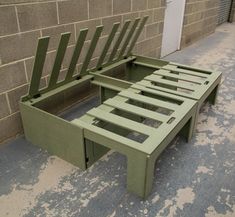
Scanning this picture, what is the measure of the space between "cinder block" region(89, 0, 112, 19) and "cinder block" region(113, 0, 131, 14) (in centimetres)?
9

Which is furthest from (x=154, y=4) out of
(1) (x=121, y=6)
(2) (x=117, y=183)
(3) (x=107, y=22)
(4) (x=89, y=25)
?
(2) (x=117, y=183)

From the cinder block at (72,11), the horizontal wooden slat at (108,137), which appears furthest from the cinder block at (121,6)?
the horizontal wooden slat at (108,137)

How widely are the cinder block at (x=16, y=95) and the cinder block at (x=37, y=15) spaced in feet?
1.42

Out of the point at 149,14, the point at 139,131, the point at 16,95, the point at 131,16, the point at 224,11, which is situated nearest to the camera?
the point at 139,131

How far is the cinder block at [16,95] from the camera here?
189cm

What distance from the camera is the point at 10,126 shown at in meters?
1.94

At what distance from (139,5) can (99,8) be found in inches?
29.5

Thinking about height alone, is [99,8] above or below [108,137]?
above

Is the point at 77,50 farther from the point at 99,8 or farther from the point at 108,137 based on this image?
the point at 108,137

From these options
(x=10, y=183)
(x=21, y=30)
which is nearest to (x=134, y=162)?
(x=10, y=183)

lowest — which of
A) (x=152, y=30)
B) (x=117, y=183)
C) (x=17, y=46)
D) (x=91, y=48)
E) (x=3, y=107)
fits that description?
(x=117, y=183)

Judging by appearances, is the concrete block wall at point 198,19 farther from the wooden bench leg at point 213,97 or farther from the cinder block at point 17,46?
the cinder block at point 17,46

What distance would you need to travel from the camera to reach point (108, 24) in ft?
8.63

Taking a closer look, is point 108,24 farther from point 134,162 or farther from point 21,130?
point 134,162
